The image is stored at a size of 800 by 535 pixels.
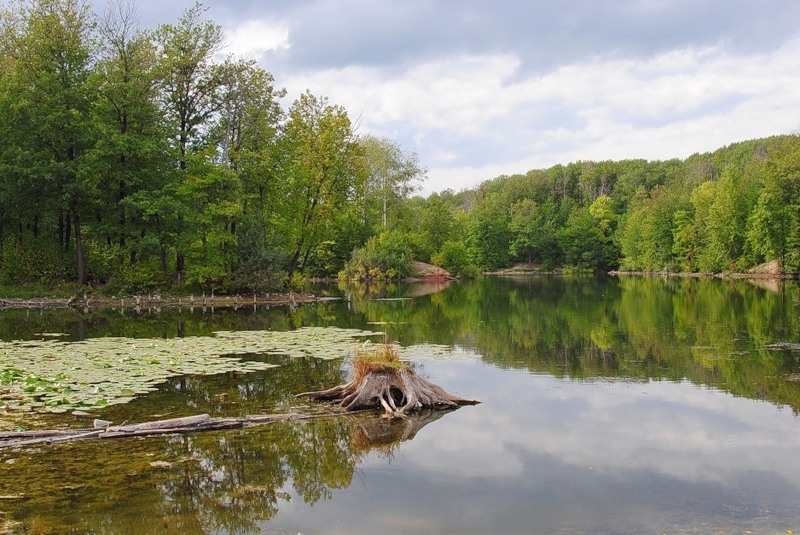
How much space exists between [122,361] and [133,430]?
266 inches

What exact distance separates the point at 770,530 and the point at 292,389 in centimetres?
894

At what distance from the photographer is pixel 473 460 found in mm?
8961

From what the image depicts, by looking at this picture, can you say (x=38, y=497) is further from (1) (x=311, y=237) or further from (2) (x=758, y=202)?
(2) (x=758, y=202)

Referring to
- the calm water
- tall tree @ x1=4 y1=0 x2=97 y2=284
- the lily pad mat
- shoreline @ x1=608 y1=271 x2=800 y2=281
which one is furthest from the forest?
shoreline @ x1=608 y1=271 x2=800 y2=281

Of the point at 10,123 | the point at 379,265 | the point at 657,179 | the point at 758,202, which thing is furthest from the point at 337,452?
the point at 657,179

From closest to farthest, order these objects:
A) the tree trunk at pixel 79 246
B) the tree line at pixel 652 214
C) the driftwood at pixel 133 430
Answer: the driftwood at pixel 133 430 → the tree trunk at pixel 79 246 → the tree line at pixel 652 214

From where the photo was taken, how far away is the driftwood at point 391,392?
37.8ft

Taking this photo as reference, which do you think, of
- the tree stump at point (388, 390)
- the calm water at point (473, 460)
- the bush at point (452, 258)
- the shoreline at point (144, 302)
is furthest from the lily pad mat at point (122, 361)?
the bush at point (452, 258)

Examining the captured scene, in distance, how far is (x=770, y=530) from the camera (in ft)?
21.3

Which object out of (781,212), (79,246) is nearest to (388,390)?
(79,246)

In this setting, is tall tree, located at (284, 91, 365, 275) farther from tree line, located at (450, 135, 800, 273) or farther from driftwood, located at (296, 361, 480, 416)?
tree line, located at (450, 135, 800, 273)

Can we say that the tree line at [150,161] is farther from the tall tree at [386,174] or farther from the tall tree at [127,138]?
the tall tree at [386,174]

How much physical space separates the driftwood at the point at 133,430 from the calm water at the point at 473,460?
0.64ft

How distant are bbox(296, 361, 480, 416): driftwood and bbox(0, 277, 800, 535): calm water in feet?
1.42
